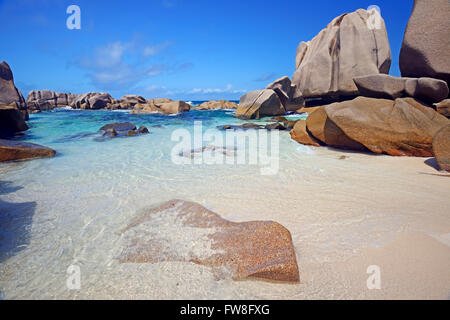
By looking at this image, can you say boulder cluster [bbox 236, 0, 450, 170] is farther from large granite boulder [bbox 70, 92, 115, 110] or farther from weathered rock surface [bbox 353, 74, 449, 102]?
large granite boulder [bbox 70, 92, 115, 110]

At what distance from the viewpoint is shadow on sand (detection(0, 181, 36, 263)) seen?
2.04 metres

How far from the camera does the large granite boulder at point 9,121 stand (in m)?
9.41

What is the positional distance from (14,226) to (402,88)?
7.63 meters

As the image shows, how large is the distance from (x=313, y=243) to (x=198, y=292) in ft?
3.58

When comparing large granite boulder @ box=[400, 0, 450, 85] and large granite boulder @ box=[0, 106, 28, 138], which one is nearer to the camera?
large granite boulder @ box=[400, 0, 450, 85]

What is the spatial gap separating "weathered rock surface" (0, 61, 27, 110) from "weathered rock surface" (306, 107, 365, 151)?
74.0 ft

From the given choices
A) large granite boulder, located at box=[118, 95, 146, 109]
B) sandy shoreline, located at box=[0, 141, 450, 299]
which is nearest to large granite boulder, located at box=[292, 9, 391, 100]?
sandy shoreline, located at box=[0, 141, 450, 299]

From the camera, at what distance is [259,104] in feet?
54.2

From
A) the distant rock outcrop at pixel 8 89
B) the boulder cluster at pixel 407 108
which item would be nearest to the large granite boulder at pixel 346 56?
the boulder cluster at pixel 407 108

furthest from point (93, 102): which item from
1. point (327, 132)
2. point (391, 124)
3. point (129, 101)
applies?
point (391, 124)

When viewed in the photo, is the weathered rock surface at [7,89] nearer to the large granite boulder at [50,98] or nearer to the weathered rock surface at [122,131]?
the weathered rock surface at [122,131]

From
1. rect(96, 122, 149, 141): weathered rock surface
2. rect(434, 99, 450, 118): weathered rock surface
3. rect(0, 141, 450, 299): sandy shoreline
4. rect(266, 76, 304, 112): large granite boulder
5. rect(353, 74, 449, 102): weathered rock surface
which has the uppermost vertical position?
rect(266, 76, 304, 112): large granite boulder

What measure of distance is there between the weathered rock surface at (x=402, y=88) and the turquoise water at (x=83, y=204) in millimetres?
2564

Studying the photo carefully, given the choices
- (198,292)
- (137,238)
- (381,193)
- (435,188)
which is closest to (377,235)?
(381,193)
